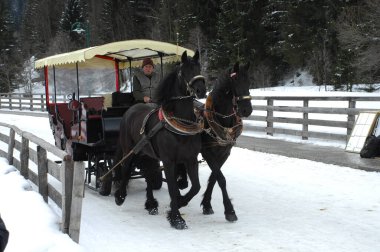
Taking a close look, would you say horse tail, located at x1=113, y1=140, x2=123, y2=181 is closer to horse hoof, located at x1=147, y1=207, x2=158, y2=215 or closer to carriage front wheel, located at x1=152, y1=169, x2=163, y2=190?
carriage front wheel, located at x1=152, y1=169, x2=163, y2=190

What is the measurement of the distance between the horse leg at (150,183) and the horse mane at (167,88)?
1419 mm

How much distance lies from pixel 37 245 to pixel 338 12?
31.1 m

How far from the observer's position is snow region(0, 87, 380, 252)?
4.88 metres

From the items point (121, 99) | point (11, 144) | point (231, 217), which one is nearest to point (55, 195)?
point (231, 217)

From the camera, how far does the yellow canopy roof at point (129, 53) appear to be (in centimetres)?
689

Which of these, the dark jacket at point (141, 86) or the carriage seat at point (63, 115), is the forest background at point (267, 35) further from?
the dark jacket at point (141, 86)

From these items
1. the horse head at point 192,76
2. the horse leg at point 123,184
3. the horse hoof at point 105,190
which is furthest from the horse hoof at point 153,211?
the horse head at point 192,76

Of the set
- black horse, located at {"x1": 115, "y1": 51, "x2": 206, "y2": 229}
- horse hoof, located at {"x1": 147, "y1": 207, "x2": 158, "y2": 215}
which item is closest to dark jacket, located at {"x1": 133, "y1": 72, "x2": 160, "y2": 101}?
black horse, located at {"x1": 115, "y1": 51, "x2": 206, "y2": 229}

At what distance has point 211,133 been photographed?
600 centimetres

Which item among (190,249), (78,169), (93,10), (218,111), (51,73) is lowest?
(190,249)

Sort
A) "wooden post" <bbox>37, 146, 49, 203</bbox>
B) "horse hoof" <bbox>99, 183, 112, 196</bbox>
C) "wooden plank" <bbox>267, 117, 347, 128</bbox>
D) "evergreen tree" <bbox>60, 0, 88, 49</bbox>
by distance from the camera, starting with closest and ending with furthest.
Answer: "wooden post" <bbox>37, 146, 49, 203</bbox>, "horse hoof" <bbox>99, 183, 112, 196</bbox>, "wooden plank" <bbox>267, 117, 347, 128</bbox>, "evergreen tree" <bbox>60, 0, 88, 49</bbox>

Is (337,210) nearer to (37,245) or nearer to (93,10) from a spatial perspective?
(37,245)

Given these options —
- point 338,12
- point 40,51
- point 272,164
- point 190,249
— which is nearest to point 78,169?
point 190,249

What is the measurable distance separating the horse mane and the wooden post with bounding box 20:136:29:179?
10.5 ft
